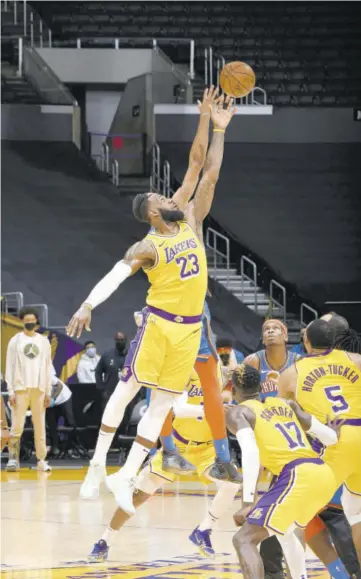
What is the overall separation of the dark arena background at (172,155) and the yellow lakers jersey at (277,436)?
1081 cm

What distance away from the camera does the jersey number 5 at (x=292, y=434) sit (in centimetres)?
578

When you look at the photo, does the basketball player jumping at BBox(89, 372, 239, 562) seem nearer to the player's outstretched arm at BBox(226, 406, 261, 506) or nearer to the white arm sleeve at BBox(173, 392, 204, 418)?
the white arm sleeve at BBox(173, 392, 204, 418)

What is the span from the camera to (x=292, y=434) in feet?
19.1

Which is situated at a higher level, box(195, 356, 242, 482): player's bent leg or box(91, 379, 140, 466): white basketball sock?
box(91, 379, 140, 466): white basketball sock

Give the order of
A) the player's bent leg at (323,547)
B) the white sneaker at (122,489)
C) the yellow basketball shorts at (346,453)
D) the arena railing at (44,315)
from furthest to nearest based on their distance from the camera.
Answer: the arena railing at (44,315) < the white sneaker at (122,489) < the yellow basketball shorts at (346,453) < the player's bent leg at (323,547)

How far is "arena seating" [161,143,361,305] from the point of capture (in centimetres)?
2369

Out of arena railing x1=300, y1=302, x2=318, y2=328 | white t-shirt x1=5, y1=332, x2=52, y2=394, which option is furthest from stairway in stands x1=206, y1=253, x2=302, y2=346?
white t-shirt x1=5, y1=332, x2=52, y2=394

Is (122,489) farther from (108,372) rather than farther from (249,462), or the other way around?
(108,372)

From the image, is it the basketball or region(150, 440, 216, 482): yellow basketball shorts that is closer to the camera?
the basketball

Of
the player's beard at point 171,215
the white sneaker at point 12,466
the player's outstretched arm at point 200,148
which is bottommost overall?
the white sneaker at point 12,466

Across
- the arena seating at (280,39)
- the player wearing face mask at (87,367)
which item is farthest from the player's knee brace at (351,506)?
the arena seating at (280,39)

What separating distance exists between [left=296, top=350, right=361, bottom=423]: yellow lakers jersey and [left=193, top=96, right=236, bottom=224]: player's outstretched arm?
131cm

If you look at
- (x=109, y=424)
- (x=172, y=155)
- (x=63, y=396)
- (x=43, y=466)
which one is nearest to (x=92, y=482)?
(x=109, y=424)

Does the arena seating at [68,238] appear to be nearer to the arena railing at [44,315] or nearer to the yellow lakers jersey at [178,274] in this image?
the arena railing at [44,315]
